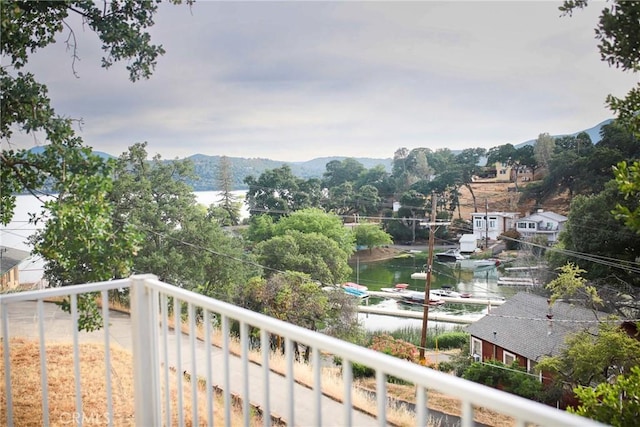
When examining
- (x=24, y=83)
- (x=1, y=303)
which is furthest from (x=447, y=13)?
(x=1, y=303)

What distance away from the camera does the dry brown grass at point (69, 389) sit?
9.24 feet

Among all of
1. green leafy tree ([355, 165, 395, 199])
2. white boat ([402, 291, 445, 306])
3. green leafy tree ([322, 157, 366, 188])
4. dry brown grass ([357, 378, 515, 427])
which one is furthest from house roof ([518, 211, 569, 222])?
green leafy tree ([322, 157, 366, 188])

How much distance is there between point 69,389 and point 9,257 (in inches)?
77.4

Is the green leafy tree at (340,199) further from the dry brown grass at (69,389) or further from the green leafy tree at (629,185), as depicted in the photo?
the green leafy tree at (629,185)

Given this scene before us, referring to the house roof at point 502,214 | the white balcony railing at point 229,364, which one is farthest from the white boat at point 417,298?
the white balcony railing at point 229,364

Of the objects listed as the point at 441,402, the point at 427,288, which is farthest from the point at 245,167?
the point at 441,402

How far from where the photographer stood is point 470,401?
653 millimetres

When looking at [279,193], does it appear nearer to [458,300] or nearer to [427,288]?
[427,288]

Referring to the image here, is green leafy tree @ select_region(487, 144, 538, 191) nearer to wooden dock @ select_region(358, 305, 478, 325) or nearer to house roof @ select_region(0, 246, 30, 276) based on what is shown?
wooden dock @ select_region(358, 305, 478, 325)

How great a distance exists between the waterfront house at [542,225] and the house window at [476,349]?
4.14 feet

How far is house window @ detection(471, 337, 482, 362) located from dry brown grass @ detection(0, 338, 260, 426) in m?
2.71

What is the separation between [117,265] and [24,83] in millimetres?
1472

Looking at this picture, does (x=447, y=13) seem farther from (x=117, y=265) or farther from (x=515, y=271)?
(x=117, y=265)

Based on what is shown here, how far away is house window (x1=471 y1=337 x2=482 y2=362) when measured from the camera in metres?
5.49
